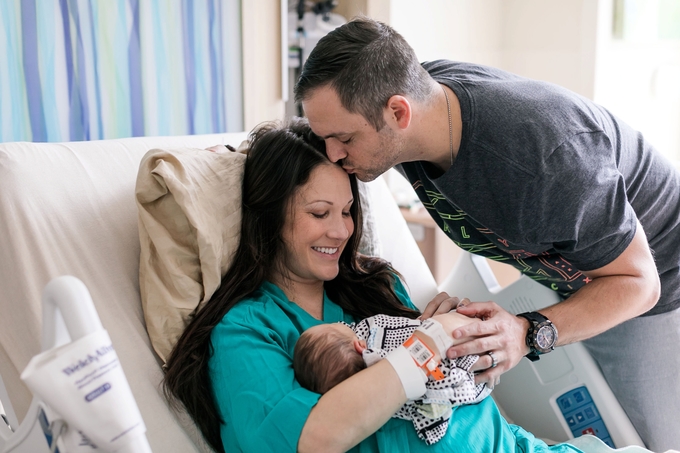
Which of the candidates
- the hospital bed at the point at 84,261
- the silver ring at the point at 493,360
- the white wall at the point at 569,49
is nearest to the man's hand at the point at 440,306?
the silver ring at the point at 493,360

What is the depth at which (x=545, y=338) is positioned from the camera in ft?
4.42

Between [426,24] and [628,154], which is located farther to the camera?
[426,24]

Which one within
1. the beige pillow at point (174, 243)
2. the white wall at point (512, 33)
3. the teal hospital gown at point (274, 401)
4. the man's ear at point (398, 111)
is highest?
the white wall at point (512, 33)

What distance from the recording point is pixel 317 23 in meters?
3.40

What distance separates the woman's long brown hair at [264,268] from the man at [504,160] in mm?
109

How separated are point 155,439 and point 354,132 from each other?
0.74m

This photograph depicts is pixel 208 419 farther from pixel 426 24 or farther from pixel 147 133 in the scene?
pixel 426 24

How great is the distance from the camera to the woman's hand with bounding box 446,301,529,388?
1.23 meters

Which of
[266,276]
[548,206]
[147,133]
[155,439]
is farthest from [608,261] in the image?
[147,133]

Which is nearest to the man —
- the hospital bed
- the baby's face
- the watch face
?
the watch face

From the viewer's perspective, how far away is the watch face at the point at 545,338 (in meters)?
1.34

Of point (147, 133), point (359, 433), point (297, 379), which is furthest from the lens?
point (147, 133)

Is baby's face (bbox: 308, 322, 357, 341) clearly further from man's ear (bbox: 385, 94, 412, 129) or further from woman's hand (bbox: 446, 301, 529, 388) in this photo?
man's ear (bbox: 385, 94, 412, 129)

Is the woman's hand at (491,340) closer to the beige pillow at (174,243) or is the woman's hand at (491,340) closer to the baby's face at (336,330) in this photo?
the baby's face at (336,330)
